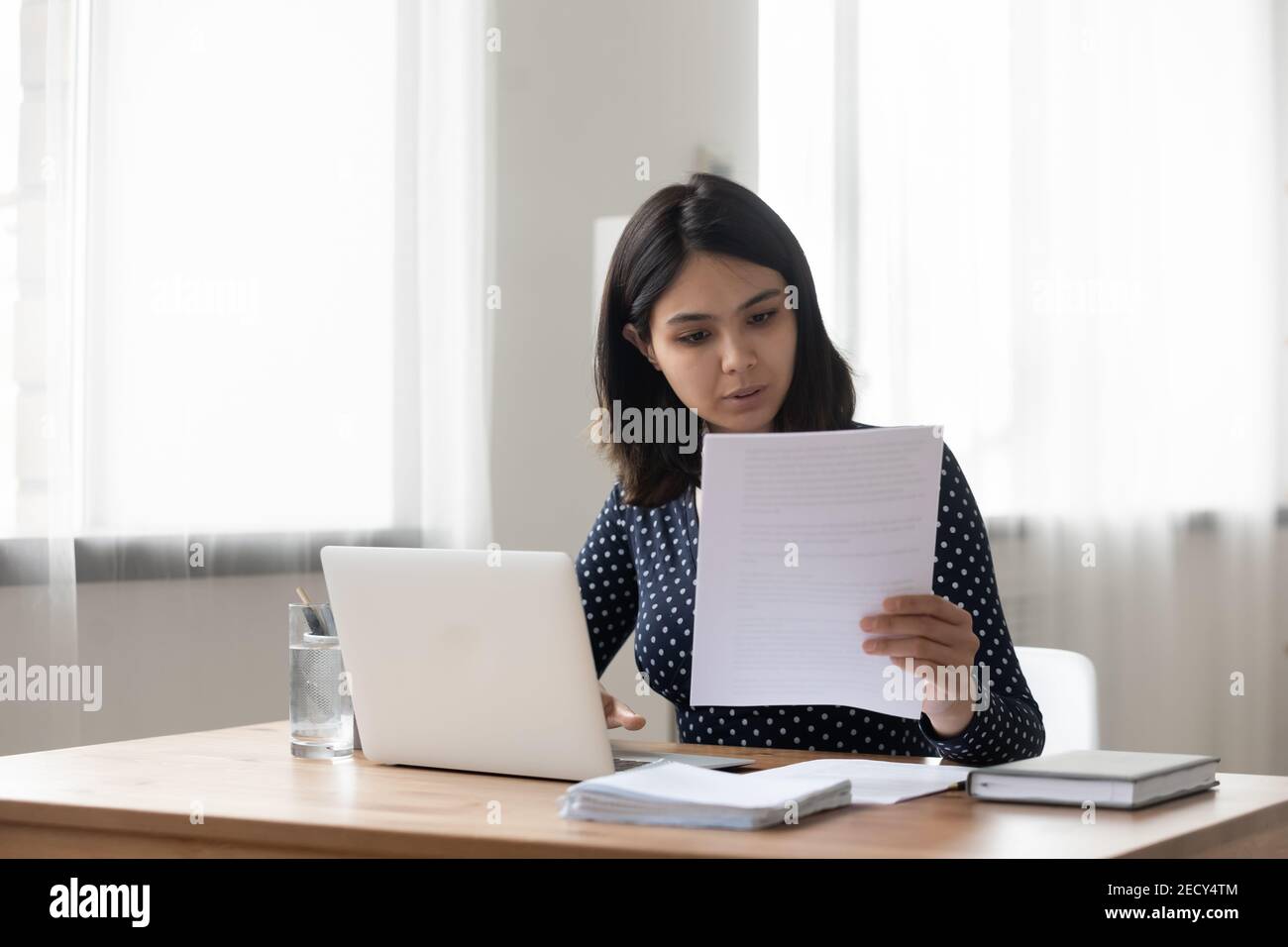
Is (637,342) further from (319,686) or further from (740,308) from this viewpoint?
(319,686)

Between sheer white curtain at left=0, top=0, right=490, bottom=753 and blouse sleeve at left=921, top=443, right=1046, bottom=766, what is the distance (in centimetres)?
146

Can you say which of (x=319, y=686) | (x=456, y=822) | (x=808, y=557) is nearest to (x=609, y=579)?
(x=319, y=686)

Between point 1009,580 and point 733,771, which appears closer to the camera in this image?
point 733,771

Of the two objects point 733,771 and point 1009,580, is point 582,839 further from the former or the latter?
point 1009,580

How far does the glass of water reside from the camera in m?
1.64

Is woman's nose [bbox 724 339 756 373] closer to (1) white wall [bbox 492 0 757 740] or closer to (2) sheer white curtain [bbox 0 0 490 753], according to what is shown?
(2) sheer white curtain [bbox 0 0 490 753]

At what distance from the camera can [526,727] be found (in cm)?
146

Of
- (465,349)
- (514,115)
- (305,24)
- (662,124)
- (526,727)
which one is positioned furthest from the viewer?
(662,124)

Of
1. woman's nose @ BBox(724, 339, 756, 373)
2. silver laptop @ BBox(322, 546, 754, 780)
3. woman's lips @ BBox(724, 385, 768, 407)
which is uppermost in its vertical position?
woman's nose @ BBox(724, 339, 756, 373)

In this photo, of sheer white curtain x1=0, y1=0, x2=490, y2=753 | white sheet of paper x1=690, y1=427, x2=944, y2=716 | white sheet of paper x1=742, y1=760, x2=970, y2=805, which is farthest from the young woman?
sheer white curtain x1=0, y1=0, x2=490, y2=753

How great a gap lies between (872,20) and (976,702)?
2.99m

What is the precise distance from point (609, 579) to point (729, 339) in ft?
1.43

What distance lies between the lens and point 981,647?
66.4 inches
